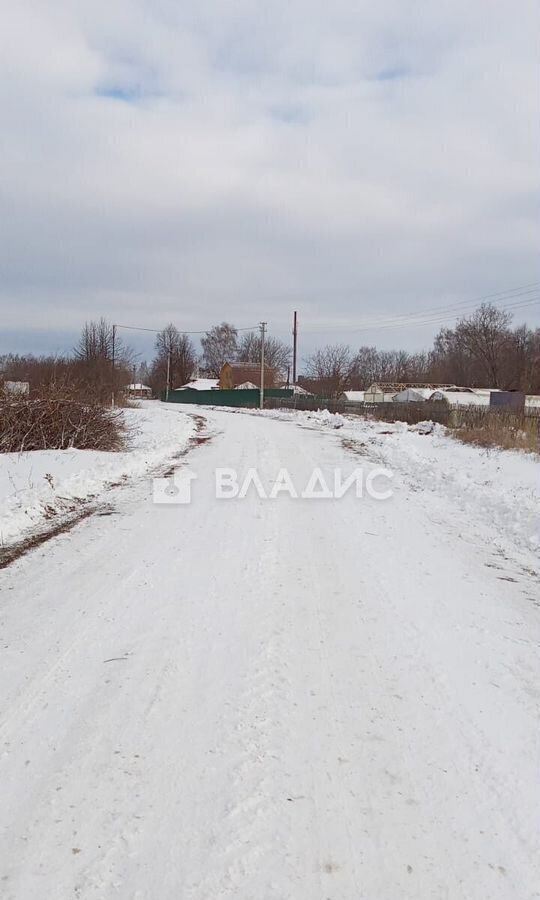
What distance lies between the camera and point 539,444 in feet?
55.8

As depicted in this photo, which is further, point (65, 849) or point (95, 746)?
point (95, 746)

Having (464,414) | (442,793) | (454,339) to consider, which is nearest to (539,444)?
(464,414)

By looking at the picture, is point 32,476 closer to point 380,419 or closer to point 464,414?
point 464,414

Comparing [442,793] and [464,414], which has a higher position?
[464,414]

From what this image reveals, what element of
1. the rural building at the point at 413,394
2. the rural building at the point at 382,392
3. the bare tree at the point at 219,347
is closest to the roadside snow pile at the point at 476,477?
the rural building at the point at 413,394

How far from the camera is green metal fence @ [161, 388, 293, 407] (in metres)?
58.5

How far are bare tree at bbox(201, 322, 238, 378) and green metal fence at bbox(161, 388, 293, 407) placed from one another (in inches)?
1497

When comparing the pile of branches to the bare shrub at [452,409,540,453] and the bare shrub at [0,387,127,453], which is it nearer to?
the bare shrub at [0,387,127,453]

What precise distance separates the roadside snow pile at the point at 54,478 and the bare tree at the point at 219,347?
336ft

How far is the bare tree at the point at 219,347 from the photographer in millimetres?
116000

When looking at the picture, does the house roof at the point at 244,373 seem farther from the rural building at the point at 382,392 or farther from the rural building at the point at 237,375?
the rural building at the point at 382,392

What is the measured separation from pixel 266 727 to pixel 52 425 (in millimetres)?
11186

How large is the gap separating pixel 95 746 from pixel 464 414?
24.0 m

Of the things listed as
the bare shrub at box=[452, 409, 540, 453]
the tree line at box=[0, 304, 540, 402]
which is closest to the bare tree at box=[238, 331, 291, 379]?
the tree line at box=[0, 304, 540, 402]
